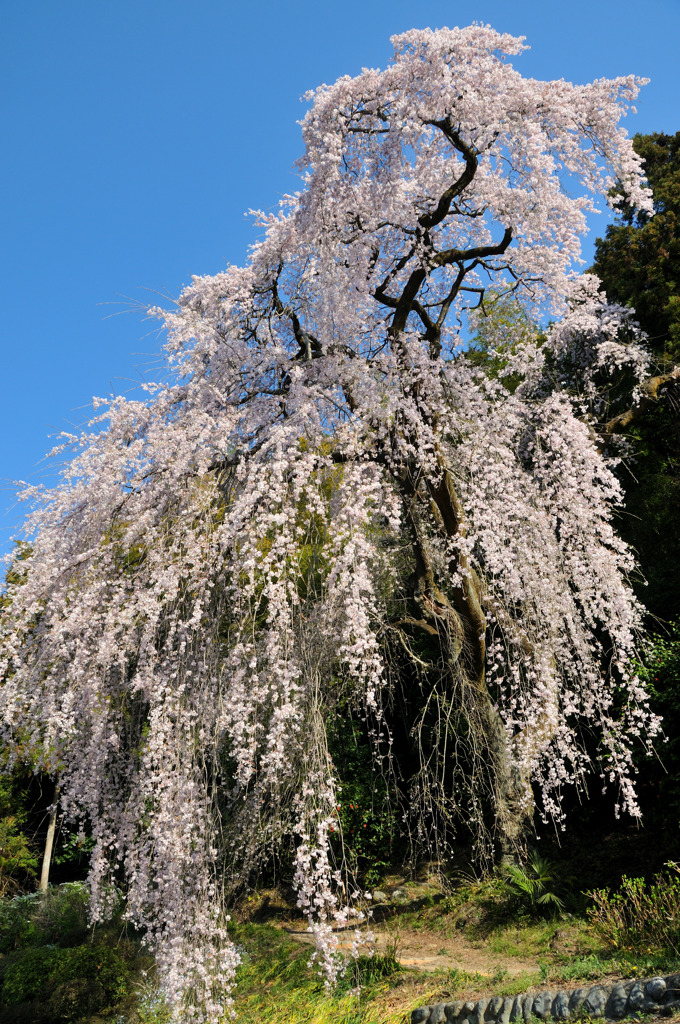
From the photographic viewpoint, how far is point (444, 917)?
22.2ft

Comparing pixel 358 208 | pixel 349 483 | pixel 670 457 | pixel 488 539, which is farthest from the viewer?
pixel 670 457

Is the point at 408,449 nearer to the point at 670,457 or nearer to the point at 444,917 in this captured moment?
the point at 444,917

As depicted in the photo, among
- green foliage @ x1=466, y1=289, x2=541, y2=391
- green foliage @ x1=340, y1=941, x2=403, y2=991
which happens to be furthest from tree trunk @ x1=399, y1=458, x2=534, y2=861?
green foliage @ x1=466, y1=289, x2=541, y2=391

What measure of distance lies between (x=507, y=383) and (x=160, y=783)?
369 inches

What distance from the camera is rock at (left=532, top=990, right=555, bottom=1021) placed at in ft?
14.3

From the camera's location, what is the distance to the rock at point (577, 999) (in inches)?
167

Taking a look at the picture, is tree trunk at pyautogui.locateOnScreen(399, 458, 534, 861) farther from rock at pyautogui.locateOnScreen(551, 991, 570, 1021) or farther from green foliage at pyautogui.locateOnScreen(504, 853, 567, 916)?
rock at pyautogui.locateOnScreen(551, 991, 570, 1021)

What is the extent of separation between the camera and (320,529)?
17.2 feet

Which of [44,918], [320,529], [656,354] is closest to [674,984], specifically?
[320,529]

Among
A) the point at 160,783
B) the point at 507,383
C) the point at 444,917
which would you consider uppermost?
the point at 507,383

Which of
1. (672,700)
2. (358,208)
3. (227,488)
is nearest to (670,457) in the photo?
(672,700)

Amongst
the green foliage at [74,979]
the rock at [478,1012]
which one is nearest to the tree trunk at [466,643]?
the rock at [478,1012]

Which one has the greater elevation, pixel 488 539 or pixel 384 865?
pixel 488 539

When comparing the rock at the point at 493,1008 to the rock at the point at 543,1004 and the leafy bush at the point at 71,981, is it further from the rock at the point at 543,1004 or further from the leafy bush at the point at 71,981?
the leafy bush at the point at 71,981
